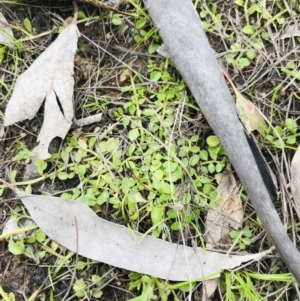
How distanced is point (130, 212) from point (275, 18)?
36.9 inches

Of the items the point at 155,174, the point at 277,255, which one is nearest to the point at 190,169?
the point at 155,174

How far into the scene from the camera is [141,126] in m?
2.02

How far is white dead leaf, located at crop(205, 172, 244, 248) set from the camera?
192cm

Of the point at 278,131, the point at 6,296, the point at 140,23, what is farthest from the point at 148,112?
the point at 6,296

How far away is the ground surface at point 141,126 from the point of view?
1885mm

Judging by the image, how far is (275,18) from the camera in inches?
83.7

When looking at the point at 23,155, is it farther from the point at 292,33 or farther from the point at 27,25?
the point at 292,33

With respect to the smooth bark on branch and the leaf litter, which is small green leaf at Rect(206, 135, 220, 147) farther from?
the leaf litter

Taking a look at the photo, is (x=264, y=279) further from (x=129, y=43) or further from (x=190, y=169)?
(x=129, y=43)

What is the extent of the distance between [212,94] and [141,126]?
287 mm

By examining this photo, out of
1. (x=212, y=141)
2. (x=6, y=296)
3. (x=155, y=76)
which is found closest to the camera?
(x=6, y=296)

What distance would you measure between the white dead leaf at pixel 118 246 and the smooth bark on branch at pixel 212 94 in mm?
127

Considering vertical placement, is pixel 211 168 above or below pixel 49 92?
below

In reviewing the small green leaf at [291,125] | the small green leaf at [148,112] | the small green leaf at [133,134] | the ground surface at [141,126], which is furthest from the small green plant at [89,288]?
the small green leaf at [291,125]
